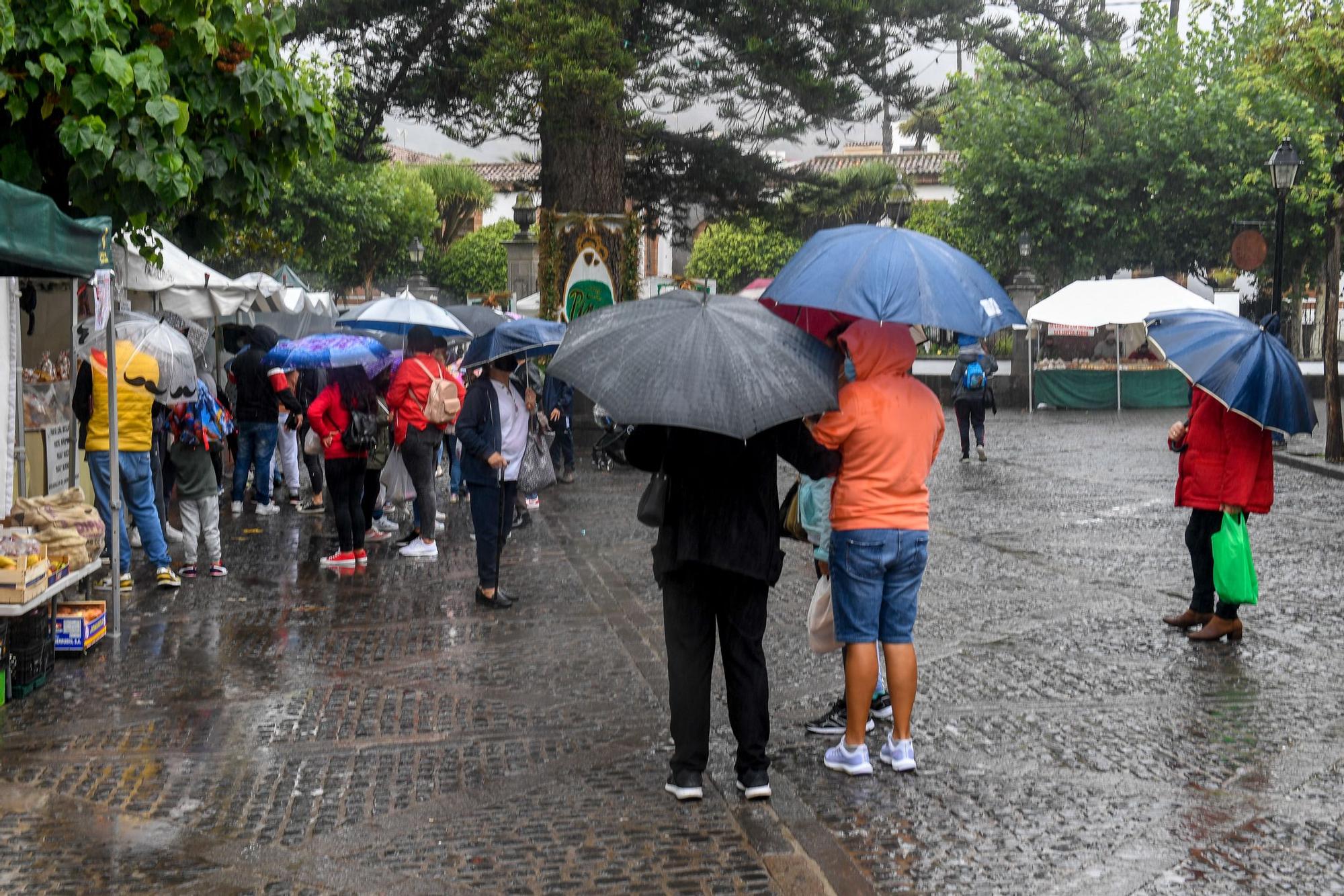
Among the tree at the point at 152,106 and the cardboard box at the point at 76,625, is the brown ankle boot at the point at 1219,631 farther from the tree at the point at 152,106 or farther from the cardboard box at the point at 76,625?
the cardboard box at the point at 76,625

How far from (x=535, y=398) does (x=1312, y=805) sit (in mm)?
6111

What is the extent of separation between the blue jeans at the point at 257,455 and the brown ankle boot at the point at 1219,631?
29.0 ft

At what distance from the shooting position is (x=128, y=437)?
9.38 metres

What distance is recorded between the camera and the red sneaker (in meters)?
10.8

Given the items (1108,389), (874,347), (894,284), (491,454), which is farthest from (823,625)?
(1108,389)

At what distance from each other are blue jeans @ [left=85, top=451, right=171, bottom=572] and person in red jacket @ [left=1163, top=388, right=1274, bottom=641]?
20.6 ft

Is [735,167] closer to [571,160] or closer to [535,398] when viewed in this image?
[571,160]

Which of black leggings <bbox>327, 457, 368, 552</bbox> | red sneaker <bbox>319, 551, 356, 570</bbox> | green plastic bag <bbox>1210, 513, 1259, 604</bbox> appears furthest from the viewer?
red sneaker <bbox>319, 551, 356, 570</bbox>

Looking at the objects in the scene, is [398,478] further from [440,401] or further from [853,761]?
[853,761]

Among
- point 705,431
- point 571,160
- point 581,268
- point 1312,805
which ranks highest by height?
point 571,160

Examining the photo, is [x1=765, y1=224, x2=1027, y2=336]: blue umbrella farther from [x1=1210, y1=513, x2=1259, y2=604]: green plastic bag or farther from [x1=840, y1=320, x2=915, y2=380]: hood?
[x1=1210, y1=513, x2=1259, y2=604]: green plastic bag

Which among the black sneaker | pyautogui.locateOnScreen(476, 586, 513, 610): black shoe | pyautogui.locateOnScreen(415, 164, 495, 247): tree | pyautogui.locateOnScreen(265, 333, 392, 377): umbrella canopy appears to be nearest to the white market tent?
pyautogui.locateOnScreen(265, 333, 392, 377): umbrella canopy

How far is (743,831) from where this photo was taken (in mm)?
4980

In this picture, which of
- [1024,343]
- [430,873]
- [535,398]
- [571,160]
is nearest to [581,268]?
[571,160]
